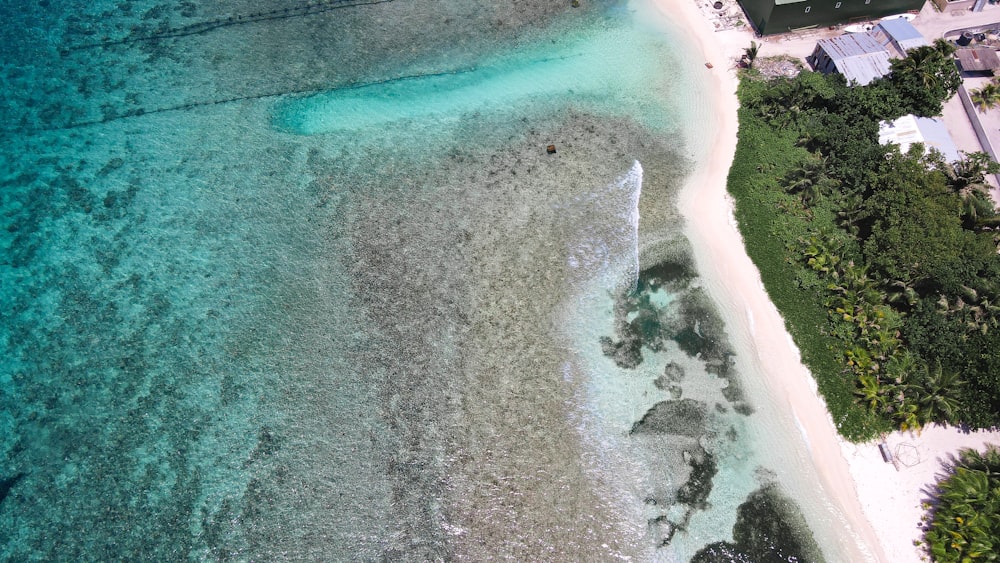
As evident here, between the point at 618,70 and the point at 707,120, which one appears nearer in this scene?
the point at 707,120

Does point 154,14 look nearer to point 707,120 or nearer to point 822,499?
point 707,120

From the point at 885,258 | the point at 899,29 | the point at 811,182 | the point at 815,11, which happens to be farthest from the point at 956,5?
the point at 885,258

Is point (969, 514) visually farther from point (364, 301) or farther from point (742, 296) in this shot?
point (364, 301)

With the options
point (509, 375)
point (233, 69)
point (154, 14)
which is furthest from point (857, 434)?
point (154, 14)

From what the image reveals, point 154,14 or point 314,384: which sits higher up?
point 154,14

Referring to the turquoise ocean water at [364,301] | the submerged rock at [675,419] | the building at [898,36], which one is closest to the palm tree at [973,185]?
the building at [898,36]

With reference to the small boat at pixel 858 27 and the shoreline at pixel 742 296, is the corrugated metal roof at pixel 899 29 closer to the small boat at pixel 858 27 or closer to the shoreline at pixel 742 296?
the small boat at pixel 858 27
